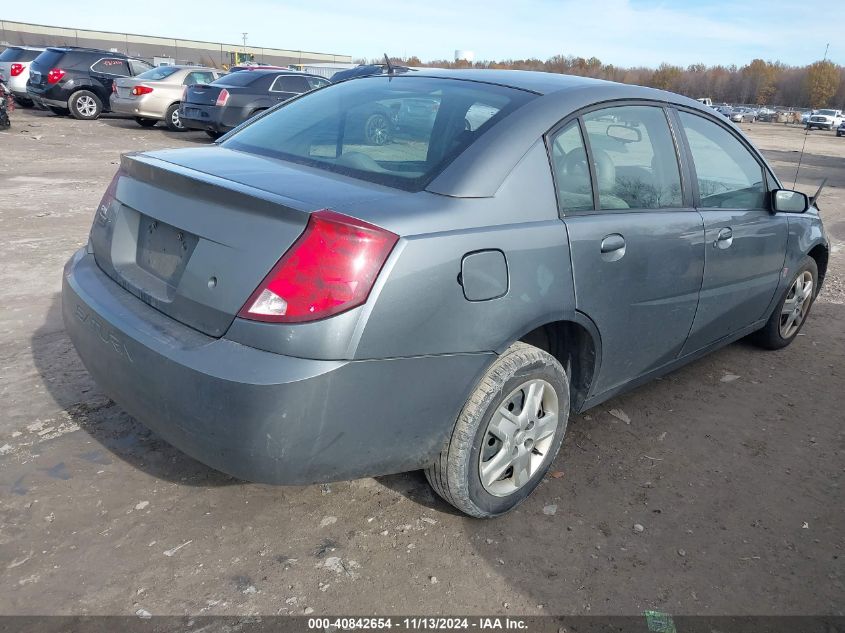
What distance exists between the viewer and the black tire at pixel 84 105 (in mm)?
18000

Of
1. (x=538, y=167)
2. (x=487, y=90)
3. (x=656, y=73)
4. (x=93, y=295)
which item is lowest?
(x=93, y=295)

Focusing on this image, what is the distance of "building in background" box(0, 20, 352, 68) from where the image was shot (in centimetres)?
→ 7275

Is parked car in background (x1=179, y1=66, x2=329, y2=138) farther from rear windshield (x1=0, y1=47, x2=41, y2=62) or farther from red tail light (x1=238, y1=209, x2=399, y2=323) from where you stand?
red tail light (x1=238, y1=209, x2=399, y2=323)

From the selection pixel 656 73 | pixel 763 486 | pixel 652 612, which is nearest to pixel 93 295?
pixel 652 612

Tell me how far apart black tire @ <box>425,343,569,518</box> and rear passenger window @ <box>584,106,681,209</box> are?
29.6 inches

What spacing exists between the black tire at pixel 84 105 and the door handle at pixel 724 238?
60.7 ft

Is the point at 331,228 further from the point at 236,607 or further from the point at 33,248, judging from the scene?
the point at 33,248

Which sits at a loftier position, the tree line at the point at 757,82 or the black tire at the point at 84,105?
the tree line at the point at 757,82

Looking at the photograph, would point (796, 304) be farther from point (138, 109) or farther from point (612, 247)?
point (138, 109)

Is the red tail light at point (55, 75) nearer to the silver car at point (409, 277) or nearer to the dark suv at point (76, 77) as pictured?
the dark suv at point (76, 77)

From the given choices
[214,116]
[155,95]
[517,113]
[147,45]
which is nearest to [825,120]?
[155,95]

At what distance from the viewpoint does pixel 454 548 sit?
8.53 ft

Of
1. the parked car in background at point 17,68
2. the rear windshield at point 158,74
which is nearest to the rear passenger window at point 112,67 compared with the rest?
the rear windshield at point 158,74

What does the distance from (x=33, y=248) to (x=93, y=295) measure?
414cm
